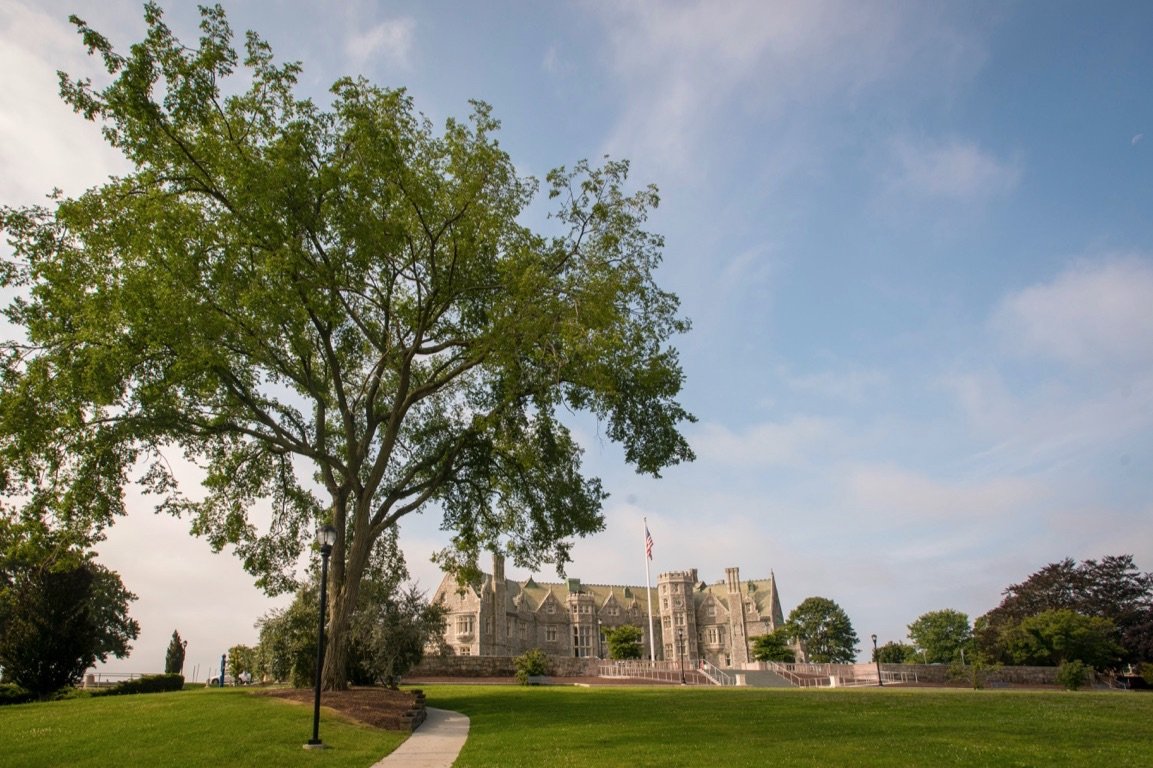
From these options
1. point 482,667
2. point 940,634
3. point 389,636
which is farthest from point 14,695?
point 940,634

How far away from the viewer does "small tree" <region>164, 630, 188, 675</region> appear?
44844mm

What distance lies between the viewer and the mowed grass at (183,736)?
480 inches

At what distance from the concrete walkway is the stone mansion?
67441 mm

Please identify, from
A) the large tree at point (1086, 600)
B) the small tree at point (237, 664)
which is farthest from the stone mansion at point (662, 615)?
the small tree at point (237, 664)

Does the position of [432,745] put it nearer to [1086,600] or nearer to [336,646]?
[336,646]

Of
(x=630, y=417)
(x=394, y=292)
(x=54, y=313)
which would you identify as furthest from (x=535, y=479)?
(x=54, y=313)

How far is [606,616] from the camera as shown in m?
95.3

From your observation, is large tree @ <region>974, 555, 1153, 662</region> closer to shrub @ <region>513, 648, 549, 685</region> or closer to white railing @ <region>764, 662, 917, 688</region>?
white railing @ <region>764, 662, 917, 688</region>

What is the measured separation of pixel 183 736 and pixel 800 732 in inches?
485

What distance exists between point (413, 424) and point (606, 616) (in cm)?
7352

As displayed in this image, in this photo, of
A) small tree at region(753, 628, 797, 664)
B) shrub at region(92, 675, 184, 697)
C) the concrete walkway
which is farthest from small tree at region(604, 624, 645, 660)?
the concrete walkway

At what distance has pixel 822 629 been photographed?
292ft

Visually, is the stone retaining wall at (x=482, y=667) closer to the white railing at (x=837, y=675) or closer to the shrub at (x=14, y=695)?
the white railing at (x=837, y=675)

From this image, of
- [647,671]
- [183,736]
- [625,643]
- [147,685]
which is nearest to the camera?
[183,736]
